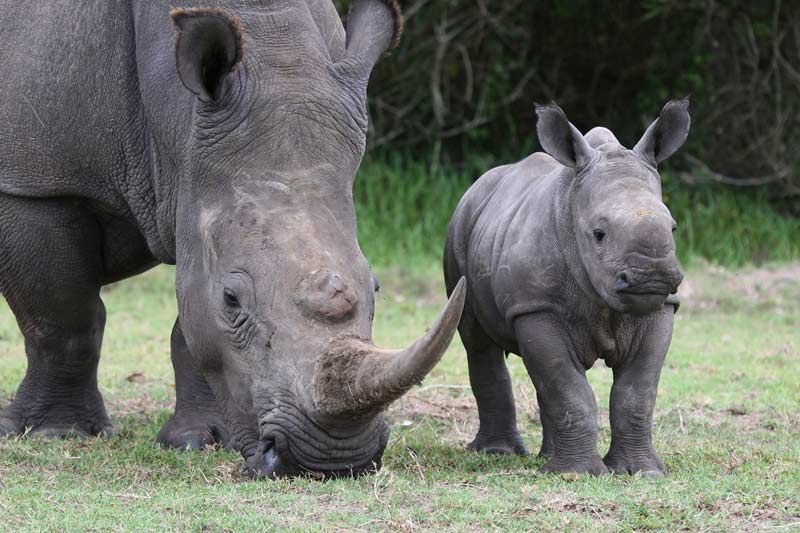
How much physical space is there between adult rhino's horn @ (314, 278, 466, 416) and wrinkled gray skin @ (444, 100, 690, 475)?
98cm

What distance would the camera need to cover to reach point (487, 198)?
21.6 ft

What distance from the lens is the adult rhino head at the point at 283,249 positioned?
15.9 ft

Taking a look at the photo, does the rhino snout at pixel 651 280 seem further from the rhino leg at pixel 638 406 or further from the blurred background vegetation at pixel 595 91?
the blurred background vegetation at pixel 595 91

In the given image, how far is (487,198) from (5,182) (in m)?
2.04

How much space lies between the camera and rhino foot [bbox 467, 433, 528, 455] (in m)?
6.36

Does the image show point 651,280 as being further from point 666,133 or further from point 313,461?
point 313,461

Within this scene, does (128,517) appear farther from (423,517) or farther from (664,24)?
(664,24)

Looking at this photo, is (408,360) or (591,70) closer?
(408,360)

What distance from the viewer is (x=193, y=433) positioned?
661 centimetres

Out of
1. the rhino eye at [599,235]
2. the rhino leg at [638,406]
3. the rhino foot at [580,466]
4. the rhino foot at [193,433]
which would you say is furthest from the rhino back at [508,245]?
the rhino foot at [193,433]

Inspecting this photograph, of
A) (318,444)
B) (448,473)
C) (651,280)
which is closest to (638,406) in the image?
(651,280)

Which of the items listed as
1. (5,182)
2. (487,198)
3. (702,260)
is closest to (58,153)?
(5,182)

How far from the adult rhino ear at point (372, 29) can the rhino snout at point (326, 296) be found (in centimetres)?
114

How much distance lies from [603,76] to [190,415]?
29.5 feet
